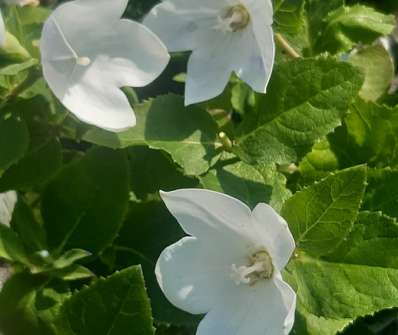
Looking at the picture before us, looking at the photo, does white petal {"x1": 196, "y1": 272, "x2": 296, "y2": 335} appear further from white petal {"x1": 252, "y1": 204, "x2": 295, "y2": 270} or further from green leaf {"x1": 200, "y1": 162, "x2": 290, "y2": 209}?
green leaf {"x1": 200, "y1": 162, "x2": 290, "y2": 209}

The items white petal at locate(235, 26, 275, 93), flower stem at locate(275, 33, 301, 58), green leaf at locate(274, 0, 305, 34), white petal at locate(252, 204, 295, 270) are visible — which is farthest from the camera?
flower stem at locate(275, 33, 301, 58)

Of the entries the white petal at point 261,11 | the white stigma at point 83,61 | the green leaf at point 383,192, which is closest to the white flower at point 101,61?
the white stigma at point 83,61

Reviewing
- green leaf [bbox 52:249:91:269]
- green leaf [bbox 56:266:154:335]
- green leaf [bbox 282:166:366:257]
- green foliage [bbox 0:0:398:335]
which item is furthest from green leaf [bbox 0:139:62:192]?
green leaf [bbox 282:166:366:257]

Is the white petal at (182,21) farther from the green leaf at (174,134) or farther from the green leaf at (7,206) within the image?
the green leaf at (7,206)

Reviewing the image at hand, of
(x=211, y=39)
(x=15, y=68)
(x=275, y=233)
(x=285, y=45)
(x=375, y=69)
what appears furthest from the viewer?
(x=375, y=69)

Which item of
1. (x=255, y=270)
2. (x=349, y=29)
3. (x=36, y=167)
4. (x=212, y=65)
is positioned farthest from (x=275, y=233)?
(x=349, y=29)

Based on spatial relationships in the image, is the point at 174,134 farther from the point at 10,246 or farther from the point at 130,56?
the point at 10,246

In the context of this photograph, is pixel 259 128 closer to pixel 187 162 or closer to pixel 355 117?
pixel 187 162
